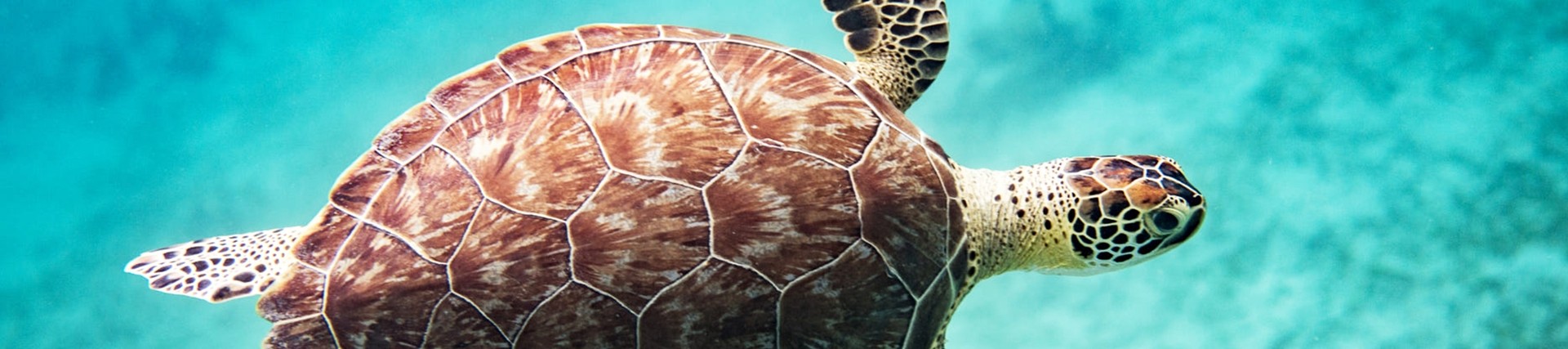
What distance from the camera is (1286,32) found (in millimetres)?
5441

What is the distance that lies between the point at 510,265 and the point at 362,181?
46 cm

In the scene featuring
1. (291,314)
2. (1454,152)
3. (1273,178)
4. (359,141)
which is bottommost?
(291,314)

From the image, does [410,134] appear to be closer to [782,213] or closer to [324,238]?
[324,238]

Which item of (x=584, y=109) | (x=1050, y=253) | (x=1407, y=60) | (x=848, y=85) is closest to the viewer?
(x=584, y=109)

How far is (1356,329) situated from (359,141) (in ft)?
24.0

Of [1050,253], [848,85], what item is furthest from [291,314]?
[1050,253]

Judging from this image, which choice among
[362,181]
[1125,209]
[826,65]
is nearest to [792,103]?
[826,65]

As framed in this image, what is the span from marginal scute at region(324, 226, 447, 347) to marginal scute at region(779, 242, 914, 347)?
0.75 m

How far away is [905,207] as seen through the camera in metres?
1.96

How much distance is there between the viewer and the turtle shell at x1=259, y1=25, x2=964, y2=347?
5.24 feet

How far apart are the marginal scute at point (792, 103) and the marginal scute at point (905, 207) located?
0.06 m

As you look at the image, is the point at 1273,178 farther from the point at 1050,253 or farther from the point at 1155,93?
the point at 1050,253

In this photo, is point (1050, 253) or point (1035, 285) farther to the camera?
point (1035, 285)

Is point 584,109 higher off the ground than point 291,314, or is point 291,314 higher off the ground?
point 584,109
